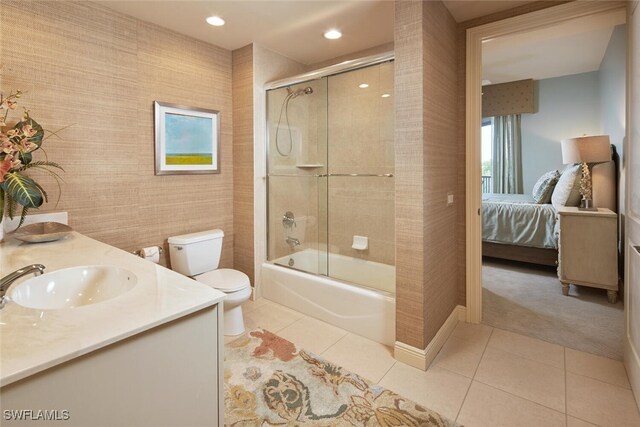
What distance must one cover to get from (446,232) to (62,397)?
226cm

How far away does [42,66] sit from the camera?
6.63 ft

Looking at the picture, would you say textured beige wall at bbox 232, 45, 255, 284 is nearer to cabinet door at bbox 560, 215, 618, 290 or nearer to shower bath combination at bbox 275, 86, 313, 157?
shower bath combination at bbox 275, 86, 313, 157

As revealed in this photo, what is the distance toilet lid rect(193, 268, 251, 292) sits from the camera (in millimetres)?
2383

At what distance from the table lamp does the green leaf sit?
4.33 meters

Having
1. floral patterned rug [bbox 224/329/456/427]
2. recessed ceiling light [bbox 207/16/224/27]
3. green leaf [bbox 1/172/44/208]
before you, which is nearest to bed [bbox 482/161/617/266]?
floral patterned rug [bbox 224/329/456/427]

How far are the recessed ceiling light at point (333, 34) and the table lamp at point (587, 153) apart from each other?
8.86 ft

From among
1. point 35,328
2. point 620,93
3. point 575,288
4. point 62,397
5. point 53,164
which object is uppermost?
point 620,93

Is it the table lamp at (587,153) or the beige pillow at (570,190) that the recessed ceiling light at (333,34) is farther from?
the beige pillow at (570,190)

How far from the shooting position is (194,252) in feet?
8.64

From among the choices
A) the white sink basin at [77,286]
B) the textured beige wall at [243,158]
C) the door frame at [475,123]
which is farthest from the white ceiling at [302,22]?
the white sink basin at [77,286]

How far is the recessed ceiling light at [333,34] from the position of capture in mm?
2660

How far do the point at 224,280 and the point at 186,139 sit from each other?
124 centimetres

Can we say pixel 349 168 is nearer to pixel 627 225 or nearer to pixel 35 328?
pixel 627 225

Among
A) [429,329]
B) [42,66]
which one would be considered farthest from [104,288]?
[429,329]
